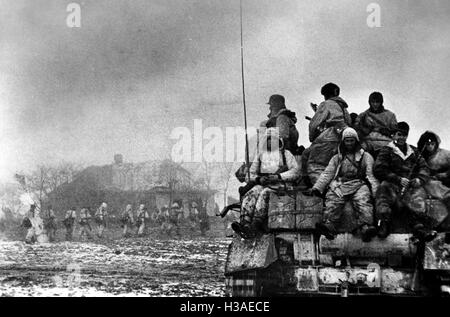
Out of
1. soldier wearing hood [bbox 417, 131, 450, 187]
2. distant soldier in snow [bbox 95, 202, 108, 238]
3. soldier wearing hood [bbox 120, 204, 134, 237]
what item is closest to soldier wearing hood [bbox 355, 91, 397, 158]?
soldier wearing hood [bbox 417, 131, 450, 187]

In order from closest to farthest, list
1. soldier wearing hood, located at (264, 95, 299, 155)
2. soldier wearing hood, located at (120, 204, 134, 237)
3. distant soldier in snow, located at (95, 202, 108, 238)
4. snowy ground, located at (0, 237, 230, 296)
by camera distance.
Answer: soldier wearing hood, located at (264, 95, 299, 155), snowy ground, located at (0, 237, 230, 296), distant soldier in snow, located at (95, 202, 108, 238), soldier wearing hood, located at (120, 204, 134, 237)

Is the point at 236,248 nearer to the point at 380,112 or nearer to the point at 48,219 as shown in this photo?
the point at 380,112

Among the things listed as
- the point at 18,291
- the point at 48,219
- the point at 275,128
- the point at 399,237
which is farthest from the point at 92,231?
the point at 399,237

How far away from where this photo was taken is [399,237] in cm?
774

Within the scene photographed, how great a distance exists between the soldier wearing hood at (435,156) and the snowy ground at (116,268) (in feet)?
18.1

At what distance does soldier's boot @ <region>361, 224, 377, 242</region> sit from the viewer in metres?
7.66

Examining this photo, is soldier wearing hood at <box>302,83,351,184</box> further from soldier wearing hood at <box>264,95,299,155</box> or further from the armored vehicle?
the armored vehicle

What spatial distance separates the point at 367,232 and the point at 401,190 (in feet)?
2.13

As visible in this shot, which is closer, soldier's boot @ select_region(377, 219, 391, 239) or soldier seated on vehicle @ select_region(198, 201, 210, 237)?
soldier's boot @ select_region(377, 219, 391, 239)

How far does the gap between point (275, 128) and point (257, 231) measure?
1655 millimetres

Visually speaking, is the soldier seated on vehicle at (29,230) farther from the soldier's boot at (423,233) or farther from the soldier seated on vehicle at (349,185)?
the soldier's boot at (423,233)

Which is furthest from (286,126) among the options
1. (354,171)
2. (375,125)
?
(354,171)

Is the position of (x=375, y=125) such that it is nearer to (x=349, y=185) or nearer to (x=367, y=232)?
(x=349, y=185)

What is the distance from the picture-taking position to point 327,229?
25.7 ft
